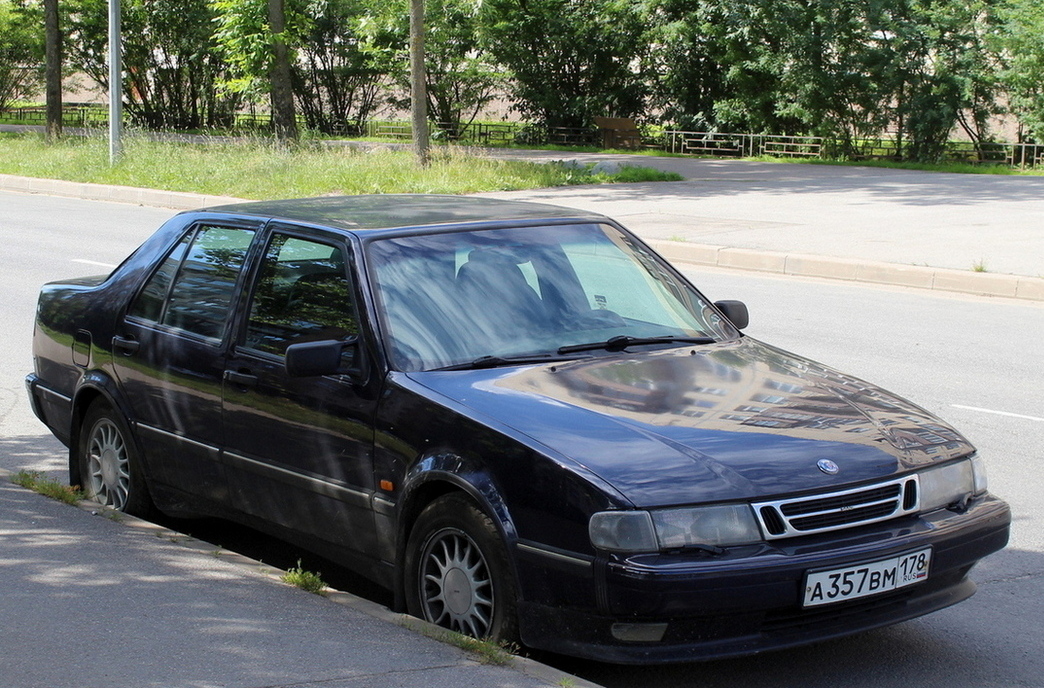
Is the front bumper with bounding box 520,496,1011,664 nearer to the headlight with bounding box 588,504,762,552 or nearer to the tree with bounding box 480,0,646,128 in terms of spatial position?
the headlight with bounding box 588,504,762,552

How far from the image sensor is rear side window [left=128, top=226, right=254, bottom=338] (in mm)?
5332

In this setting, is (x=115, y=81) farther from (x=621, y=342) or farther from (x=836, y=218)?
(x=621, y=342)

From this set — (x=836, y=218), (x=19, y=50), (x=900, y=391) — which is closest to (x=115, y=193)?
(x=836, y=218)

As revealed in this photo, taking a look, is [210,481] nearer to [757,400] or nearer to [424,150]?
[757,400]

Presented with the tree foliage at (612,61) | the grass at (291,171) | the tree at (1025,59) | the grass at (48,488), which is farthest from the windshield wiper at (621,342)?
the tree at (1025,59)

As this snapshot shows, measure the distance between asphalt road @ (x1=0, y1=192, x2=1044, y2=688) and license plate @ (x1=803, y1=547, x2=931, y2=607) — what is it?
41cm

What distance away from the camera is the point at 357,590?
529cm

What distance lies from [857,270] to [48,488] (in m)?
11.1

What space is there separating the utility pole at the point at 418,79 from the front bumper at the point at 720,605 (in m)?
22.2

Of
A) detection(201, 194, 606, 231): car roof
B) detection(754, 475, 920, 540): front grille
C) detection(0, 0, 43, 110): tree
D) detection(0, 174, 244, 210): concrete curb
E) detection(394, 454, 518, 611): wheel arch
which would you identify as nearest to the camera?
detection(754, 475, 920, 540): front grille

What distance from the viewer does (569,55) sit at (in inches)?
1766

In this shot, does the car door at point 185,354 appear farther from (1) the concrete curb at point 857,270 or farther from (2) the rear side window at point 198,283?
(1) the concrete curb at point 857,270

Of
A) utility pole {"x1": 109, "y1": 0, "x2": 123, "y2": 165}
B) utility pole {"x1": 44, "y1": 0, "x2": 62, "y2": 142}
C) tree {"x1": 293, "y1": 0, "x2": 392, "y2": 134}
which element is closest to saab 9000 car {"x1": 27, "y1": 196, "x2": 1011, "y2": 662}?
utility pole {"x1": 109, "y1": 0, "x2": 123, "y2": 165}

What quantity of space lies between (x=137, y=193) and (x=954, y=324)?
17.1 meters
